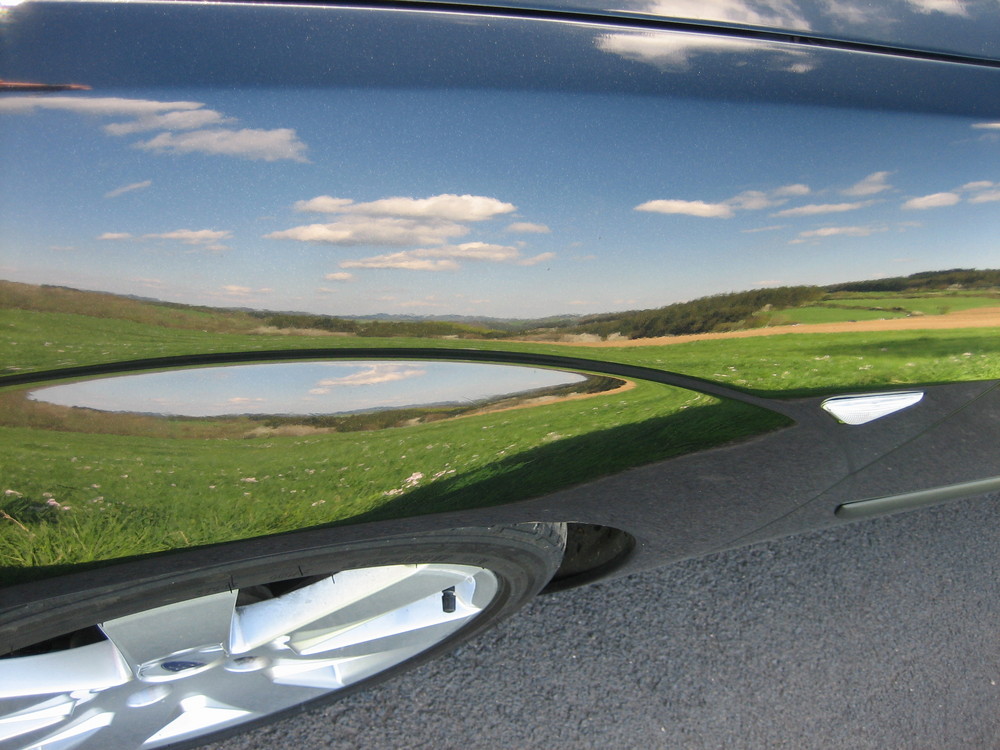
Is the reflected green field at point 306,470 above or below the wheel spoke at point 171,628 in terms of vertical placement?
above

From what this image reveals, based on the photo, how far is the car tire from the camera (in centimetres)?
137

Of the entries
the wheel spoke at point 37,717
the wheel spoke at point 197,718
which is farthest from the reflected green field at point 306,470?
the wheel spoke at point 197,718

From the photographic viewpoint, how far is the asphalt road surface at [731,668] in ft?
6.00

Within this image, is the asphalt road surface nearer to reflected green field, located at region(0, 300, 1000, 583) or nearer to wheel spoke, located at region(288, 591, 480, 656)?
wheel spoke, located at region(288, 591, 480, 656)

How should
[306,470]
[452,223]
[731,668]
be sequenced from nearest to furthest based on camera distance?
[452,223] < [306,470] < [731,668]

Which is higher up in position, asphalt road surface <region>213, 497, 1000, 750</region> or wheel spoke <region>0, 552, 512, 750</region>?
wheel spoke <region>0, 552, 512, 750</region>

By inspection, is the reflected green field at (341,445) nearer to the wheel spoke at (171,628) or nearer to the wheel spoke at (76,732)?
the wheel spoke at (171,628)

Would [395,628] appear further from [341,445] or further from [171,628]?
[341,445]

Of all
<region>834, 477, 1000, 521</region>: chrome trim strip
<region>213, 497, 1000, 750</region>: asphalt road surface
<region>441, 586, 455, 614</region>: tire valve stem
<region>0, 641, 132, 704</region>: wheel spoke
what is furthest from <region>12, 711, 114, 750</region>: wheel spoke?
<region>834, 477, 1000, 521</region>: chrome trim strip

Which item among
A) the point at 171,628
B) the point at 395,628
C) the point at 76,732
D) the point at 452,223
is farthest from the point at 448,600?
the point at 452,223

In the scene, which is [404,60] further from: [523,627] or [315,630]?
[523,627]

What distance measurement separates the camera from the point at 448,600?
1713 millimetres

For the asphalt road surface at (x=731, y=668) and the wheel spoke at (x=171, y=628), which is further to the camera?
the asphalt road surface at (x=731, y=668)

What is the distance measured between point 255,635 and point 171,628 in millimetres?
219
